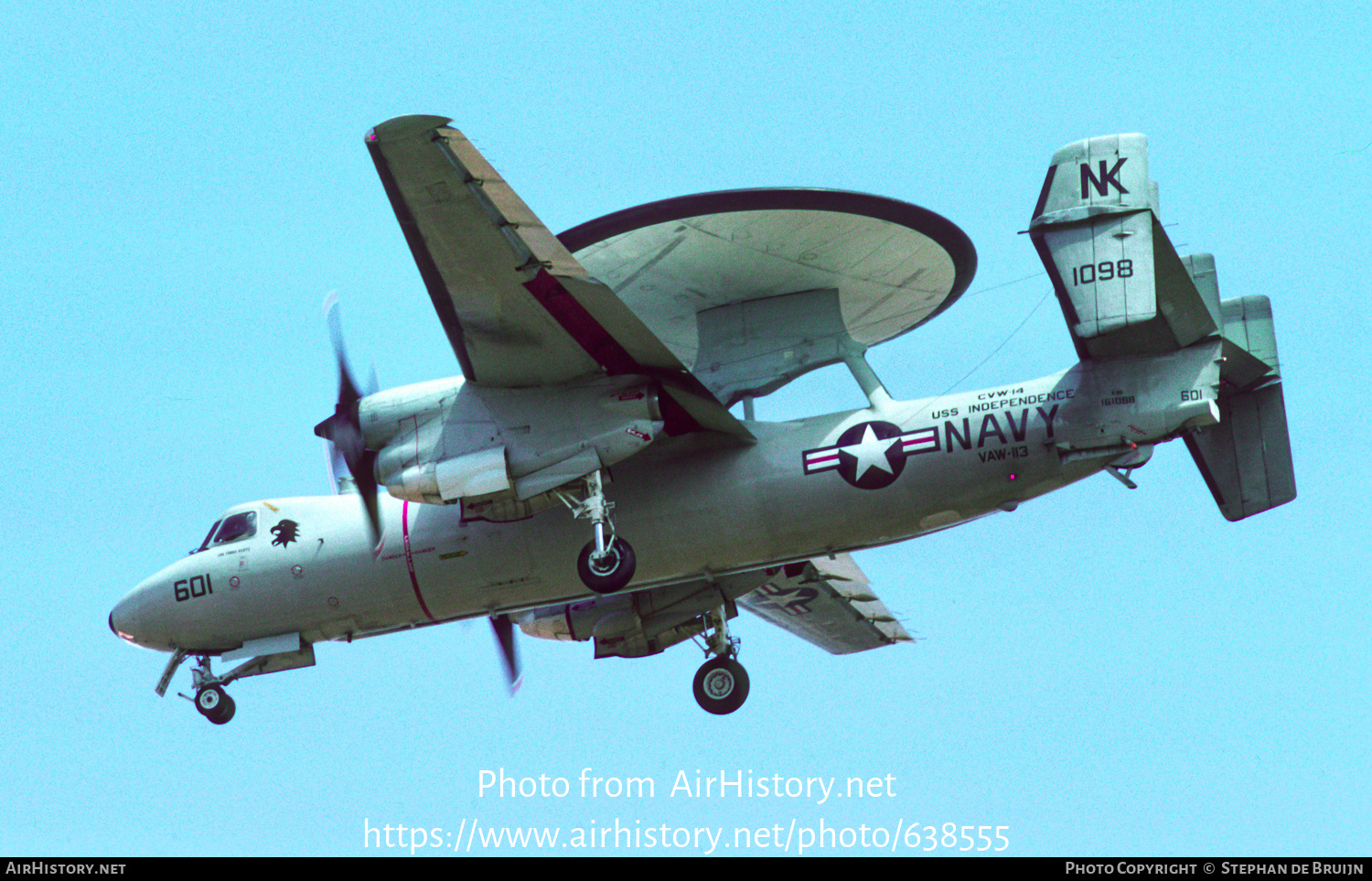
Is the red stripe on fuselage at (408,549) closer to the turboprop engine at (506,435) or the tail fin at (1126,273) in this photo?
the turboprop engine at (506,435)

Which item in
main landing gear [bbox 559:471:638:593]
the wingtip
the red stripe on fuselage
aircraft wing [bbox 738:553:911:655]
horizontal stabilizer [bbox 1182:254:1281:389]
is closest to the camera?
the wingtip

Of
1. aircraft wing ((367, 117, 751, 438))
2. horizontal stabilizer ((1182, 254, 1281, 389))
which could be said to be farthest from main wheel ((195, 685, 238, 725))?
horizontal stabilizer ((1182, 254, 1281, 389))

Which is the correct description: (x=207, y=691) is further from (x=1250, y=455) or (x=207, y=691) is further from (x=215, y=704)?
(x=1250, y=455)

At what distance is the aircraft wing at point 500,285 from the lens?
1997 centimetres

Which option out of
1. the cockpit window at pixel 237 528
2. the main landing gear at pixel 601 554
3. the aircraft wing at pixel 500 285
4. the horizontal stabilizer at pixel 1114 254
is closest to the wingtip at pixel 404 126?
the aircraft wing at pixel 500 285

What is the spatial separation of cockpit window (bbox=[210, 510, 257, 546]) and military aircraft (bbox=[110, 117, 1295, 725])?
0.05m

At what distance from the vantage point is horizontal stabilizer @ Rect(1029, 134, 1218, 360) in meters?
20.5

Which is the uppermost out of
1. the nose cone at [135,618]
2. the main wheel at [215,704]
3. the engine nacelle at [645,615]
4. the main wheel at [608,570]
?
the engine nacelle at [645,615]

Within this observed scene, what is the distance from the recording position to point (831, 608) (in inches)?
1200

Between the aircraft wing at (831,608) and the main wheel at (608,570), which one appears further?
the aircraft wing at (831,608)

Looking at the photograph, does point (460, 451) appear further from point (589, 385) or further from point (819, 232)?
point (819, 232)

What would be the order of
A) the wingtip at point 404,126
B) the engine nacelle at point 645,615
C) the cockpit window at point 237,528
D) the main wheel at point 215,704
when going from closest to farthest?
the wingtip at point 404,126
the cockpit window at point 237,528
the main wheel at point 215,704
the engine nacelle at point 645,615

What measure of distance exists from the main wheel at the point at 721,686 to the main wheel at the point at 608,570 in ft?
15.6

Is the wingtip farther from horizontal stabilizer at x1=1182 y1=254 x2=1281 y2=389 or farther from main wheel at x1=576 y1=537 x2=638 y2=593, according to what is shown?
horizontal stabilizer at x1=1182 y1=254 x2=1281 y2=389
